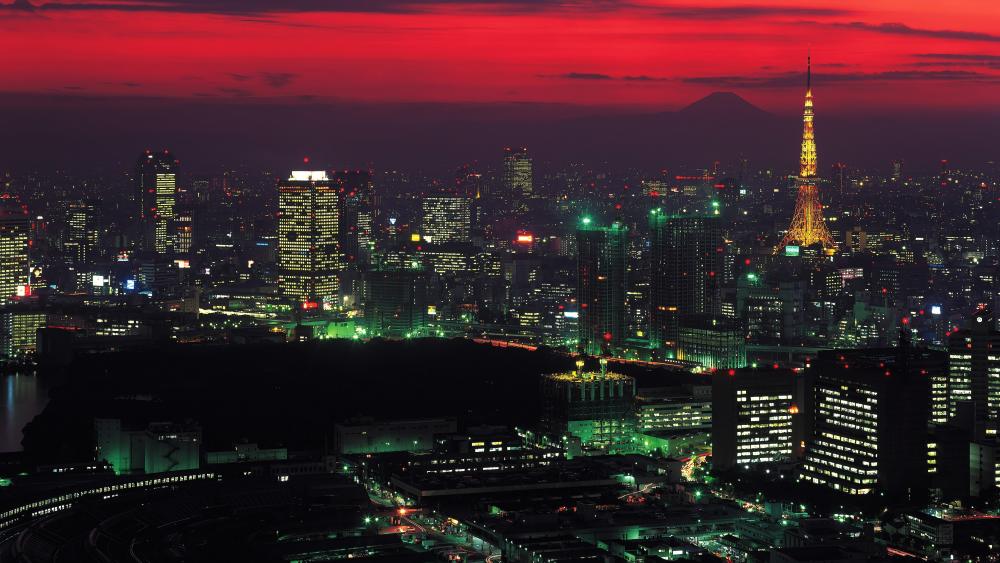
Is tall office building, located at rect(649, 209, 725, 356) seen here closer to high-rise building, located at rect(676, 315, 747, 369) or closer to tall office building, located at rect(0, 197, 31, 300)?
high-rise building, located at rect(676, 315, 747, 369)

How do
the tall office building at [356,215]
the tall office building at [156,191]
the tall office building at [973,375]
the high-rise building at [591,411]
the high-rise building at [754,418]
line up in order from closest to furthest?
the high-rise building at [754,418], the tall office building at [973,375], the high-rise building at [591,411], the tall office building at [356,215], the tall office building at [156,191]

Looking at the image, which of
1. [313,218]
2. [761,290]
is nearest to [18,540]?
[761,290]

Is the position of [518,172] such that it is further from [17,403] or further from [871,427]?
[871,427]

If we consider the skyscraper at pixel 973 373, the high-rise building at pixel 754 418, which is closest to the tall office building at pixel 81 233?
the high-rise building at pixel 754 418

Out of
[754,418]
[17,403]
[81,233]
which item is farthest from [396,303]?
[754,418]

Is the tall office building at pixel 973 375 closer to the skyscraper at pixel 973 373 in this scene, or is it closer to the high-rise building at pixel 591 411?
the skyscraper at pixel 973 373
